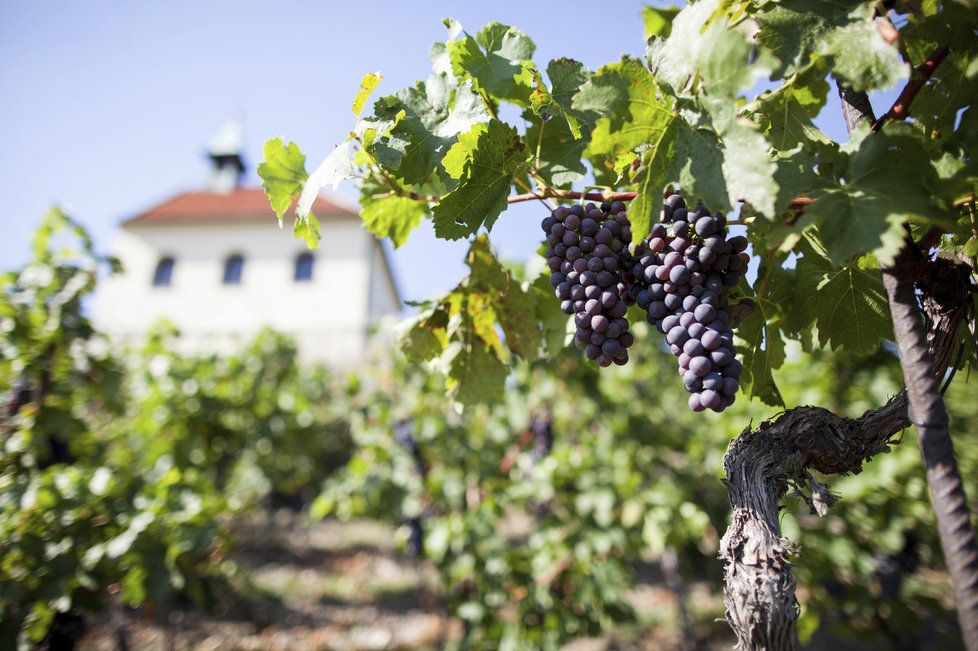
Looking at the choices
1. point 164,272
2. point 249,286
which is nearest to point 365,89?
point 249,286

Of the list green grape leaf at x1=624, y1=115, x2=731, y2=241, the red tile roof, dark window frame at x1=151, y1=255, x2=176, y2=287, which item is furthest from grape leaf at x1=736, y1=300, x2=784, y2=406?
dark window frame at x1=151, y1=255, x2=176, y2=287

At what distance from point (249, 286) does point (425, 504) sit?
23.0 meters

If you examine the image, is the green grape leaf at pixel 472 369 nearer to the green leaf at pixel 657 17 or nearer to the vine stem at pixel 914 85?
the green leaf at pixel 657 17

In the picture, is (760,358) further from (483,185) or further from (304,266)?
(304,266)

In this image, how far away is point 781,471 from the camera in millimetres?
1096

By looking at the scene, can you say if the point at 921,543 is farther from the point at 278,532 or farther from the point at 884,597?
the point at 278,532

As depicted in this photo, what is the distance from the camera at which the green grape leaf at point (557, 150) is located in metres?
1.37

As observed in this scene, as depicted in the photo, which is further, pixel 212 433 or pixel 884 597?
pixel 212 433

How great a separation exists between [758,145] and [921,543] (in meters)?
5.73

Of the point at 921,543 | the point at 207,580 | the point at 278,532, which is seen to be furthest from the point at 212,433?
the point at 921,543

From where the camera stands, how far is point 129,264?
26.2 m

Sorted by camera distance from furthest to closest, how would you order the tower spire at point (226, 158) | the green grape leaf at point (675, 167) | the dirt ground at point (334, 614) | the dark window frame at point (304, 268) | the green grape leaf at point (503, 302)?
1. the tower spire at point (226, 158)
2. the dark window frame at point (304, 268)
3. the dirt ground at point (334, 614)
4. the green grape leaf at point (503, 302)
5. the green grape leaf at point (675, 167)

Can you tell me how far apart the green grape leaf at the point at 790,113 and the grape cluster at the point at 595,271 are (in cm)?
37

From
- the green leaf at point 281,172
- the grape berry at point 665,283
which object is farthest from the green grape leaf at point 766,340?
the green leaf at point 281,172
